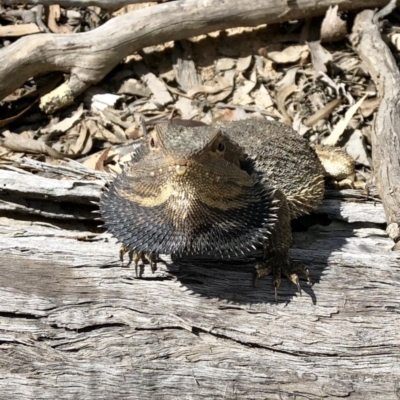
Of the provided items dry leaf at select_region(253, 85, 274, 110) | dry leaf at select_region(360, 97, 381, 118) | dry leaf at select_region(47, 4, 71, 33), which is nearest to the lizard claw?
dry leaf at select_region(360, 97, 381, 118)

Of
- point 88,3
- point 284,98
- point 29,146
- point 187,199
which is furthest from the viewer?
point 284,98

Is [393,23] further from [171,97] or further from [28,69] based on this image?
[28,69]

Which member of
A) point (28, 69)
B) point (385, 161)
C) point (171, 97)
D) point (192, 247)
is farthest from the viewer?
point (171, 97)

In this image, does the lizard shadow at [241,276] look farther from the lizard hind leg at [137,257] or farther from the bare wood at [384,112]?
the bare wood at [384,112]

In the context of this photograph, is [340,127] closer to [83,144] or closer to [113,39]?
[113,39]

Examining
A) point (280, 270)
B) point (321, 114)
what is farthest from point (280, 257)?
point (321, 114)

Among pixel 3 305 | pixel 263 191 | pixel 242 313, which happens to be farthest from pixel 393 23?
pixel 3 305
